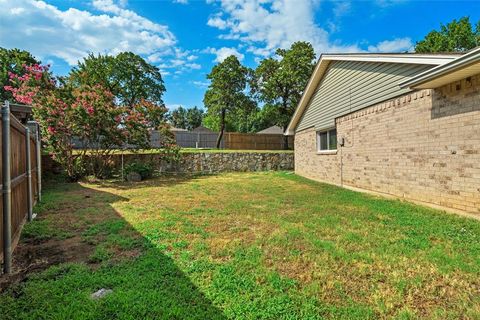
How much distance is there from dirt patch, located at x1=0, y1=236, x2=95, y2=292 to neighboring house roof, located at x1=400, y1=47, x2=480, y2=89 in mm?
6060

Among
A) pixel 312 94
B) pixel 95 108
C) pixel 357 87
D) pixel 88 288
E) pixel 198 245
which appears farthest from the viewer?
pixel 312 94

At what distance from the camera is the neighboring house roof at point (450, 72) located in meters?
3.91

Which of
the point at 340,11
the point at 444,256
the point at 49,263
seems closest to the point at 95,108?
the point at 49,263

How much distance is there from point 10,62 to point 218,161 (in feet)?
78.6

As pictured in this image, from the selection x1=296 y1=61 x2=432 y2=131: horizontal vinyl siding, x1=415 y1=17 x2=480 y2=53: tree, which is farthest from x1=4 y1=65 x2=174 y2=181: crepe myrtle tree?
x1=415 y1=17 x2=480 y2=53: tree

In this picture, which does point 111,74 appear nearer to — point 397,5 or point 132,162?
point 132,162

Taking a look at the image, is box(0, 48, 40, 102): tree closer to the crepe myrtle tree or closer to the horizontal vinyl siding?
the crepe myrtle tree

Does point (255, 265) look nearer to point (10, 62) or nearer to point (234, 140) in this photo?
point (234, 140)

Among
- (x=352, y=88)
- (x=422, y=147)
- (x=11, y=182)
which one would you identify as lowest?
(x=11, y=182)

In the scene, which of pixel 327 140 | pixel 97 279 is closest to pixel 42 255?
pixel 97 279

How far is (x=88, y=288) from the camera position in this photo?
2.37 m

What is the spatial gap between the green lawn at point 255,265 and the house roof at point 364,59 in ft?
9.75

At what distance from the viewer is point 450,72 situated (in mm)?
4367

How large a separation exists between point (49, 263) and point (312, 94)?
1105cm
